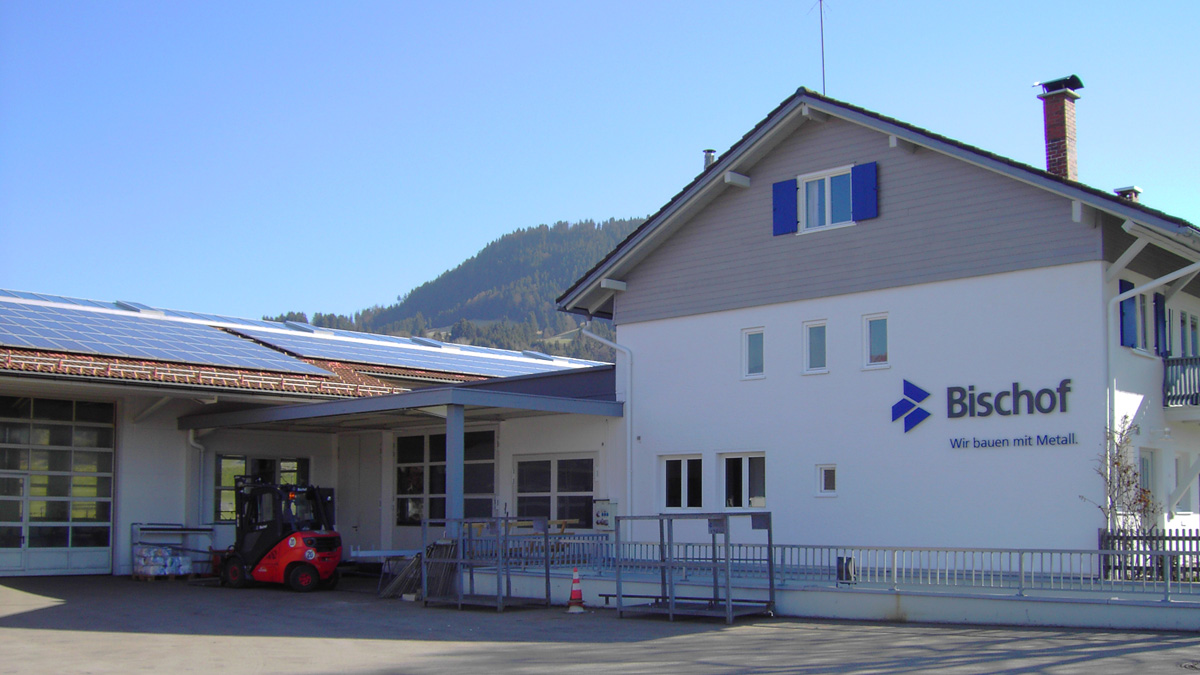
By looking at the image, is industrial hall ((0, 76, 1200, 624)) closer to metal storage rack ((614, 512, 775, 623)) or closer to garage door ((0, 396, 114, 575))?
garage door ((0, 396, 114, 575))

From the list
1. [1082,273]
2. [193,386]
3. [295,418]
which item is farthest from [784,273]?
[193,386]

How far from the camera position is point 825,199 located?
19.7 metres

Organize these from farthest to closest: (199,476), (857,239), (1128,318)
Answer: (199,476) < (857,239) < (1128,318)

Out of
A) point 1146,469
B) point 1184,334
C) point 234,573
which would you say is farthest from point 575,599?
point 1184,334

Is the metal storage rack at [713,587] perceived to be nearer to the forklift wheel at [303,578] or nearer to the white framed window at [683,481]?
the white framed window at [683,481]

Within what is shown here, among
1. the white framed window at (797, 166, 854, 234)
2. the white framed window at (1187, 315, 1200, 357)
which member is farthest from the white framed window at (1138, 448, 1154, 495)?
the white framed window at (797, 166, 854, 234)

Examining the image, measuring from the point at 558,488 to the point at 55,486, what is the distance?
392 inches

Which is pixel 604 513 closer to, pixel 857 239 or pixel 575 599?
pixel 575 599

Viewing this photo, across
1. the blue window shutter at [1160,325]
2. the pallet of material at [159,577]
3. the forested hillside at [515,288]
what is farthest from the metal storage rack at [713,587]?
the forested hillside at [515,288]

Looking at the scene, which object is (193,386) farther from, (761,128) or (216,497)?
(761,128)

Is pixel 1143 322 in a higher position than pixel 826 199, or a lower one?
lower

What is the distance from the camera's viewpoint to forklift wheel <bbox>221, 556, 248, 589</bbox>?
2083cm

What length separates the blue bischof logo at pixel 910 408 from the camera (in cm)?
1802

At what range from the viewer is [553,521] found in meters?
22.2
